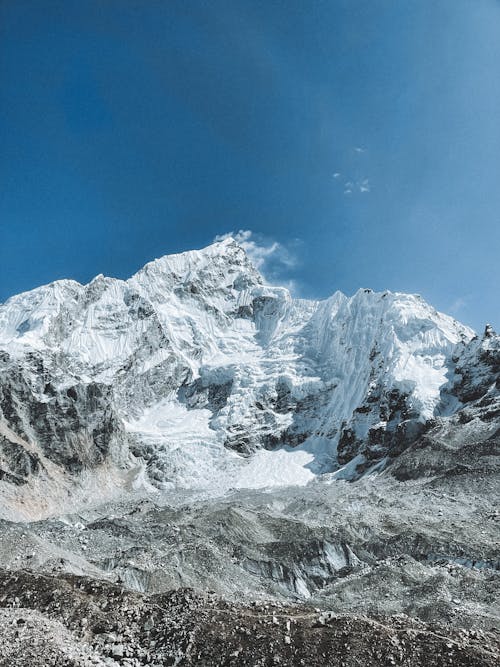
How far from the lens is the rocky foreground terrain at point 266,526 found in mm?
25969

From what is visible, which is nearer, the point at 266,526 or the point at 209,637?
the point at 209,637

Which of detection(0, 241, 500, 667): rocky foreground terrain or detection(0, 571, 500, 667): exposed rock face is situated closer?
detection(0, 571, 500, 667): exposed rock face

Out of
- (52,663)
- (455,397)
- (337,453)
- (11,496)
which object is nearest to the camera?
(52,663)

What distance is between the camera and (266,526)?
276 feet

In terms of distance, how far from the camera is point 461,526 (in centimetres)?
8025

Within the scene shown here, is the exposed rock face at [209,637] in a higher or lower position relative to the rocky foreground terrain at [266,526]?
lower

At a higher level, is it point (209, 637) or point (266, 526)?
point (266, 526)

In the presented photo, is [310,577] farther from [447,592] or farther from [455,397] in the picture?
[455,397]

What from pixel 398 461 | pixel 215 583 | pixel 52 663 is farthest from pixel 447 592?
pixel 398 461

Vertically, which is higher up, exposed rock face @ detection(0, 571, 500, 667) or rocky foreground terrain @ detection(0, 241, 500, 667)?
rocky foreground terrain @ detection(0, 241, 500, 667)

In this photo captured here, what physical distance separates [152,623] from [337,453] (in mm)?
154215

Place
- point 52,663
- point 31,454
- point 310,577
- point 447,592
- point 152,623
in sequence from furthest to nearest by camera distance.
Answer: point 31,454
point 310,577
point 447,592
point 152,623
point 52,663

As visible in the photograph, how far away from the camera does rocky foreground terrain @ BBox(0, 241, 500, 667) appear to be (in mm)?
25969

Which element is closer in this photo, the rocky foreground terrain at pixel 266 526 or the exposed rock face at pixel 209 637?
the exposed rock face at pixel 209 637
